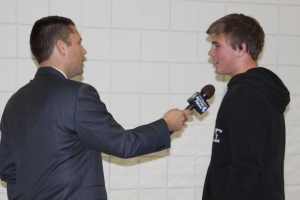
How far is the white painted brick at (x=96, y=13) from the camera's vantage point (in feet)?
8.50

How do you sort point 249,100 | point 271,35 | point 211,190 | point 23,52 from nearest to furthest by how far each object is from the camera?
1. point 249,100
2. point 211,190
3. point 23,52
4. point 271,35

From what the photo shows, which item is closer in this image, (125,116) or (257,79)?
(257,79)

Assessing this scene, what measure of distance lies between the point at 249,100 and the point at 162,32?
1131 millimetres

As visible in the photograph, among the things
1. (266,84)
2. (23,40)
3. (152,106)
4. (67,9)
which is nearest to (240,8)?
(152,106)

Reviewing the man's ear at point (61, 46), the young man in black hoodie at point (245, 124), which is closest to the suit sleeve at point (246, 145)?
the young man in black hoodie at point (245, 124)

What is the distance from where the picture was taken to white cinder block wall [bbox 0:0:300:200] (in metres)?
2.55

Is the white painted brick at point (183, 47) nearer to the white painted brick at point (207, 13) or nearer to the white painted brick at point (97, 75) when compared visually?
the white painted brick at point (207, 13)

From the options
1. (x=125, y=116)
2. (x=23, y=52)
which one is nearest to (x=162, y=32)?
(x=125, y=116)

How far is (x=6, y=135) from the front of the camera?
1838mm

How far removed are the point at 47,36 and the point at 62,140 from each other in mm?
427

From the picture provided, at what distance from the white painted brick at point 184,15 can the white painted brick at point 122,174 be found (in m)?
0.84

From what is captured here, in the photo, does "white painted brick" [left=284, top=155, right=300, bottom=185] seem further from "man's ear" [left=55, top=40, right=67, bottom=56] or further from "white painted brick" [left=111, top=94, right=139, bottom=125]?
"man's ear" [left=55, top=40, right=67, bottom=56]

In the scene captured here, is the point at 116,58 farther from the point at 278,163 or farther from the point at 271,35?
the point at 278,163

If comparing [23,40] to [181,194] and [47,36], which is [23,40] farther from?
[181,194]
